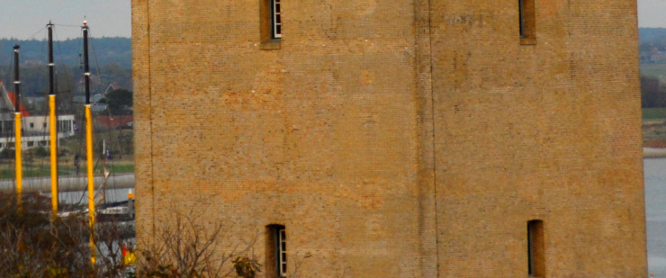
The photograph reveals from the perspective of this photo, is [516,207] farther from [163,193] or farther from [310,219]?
[163,193]

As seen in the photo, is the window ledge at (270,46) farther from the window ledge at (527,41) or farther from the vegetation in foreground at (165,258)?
the window ledge at (527,41)

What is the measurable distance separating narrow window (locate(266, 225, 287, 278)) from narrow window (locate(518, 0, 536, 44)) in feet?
11.9

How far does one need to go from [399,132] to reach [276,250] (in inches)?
79.8

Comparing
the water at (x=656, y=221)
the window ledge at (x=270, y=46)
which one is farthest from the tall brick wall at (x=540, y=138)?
the water at (x=656, y=221)

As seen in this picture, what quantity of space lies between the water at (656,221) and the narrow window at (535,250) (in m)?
17.6

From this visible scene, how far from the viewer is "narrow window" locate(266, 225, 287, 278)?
1481 centimetres

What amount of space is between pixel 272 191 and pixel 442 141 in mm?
2019

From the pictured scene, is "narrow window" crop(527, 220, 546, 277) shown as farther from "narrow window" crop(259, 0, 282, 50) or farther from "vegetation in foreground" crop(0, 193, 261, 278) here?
"narrow window" crop(259, 0, 282, 50)

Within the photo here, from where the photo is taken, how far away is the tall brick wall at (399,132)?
14.4m

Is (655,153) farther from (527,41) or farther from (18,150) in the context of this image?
(527,41)

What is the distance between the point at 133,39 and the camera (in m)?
15.2

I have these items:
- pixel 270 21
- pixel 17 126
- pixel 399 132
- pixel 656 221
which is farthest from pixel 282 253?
pixel 656 221

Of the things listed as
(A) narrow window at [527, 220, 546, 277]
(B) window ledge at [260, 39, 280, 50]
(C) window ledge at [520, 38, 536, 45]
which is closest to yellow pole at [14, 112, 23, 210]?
(B) window ledge at [260, 39, 280, 50]

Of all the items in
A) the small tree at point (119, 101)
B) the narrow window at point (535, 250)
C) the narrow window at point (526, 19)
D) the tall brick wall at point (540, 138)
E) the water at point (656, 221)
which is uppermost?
the small tree at point (119, 101)
